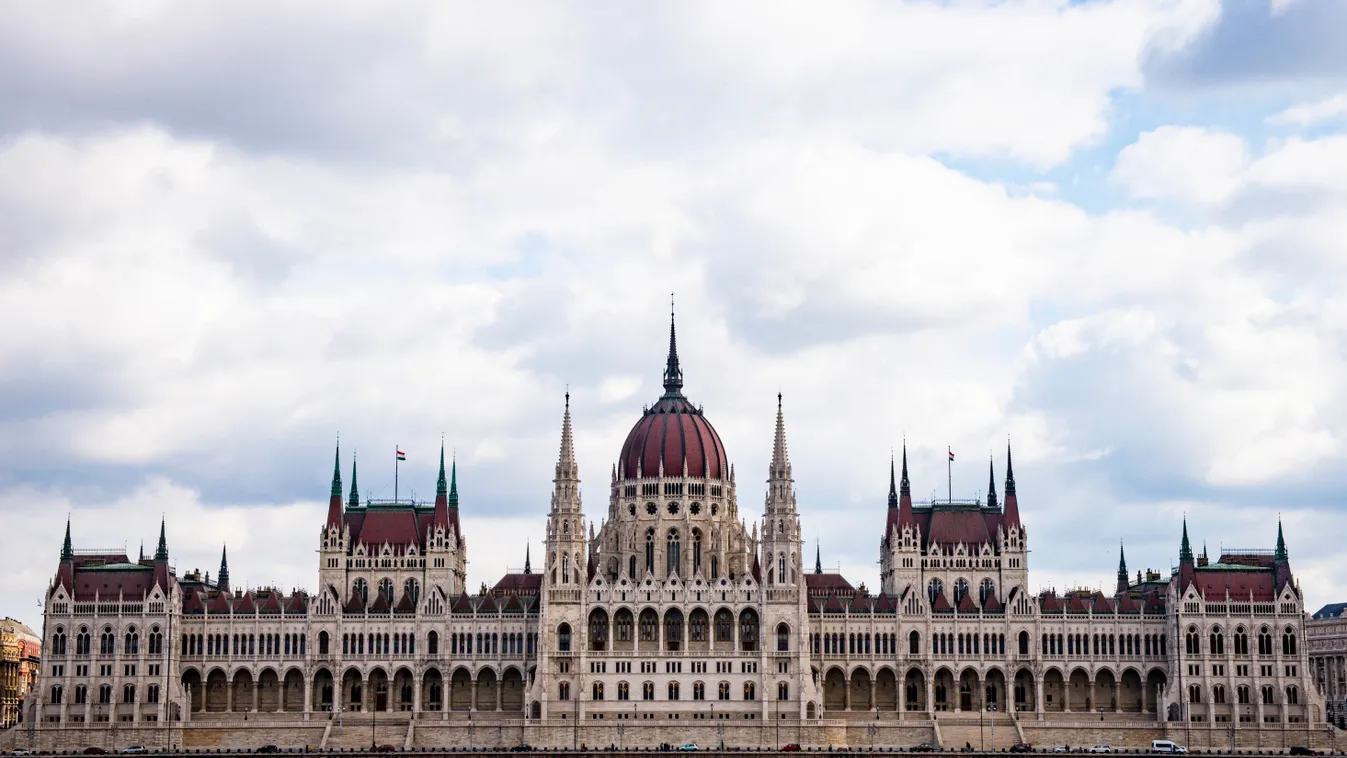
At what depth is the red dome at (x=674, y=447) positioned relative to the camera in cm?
18088

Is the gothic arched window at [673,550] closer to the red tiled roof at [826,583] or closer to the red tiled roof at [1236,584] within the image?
the red tiled roof at [826,583]

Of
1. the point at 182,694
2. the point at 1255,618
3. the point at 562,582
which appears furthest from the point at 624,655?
the point at 1255,618

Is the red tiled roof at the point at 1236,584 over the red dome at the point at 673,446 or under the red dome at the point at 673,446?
under

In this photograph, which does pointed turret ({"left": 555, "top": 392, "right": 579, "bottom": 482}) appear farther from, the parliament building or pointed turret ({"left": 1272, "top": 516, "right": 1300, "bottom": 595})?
pointed turret ({"left": 1272, "top": 516, "right": 1300, "bottom": 595})

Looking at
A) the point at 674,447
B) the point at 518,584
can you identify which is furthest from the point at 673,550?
the point at 518,584

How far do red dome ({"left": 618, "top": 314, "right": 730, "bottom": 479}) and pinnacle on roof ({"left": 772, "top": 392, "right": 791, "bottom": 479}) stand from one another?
6310mm

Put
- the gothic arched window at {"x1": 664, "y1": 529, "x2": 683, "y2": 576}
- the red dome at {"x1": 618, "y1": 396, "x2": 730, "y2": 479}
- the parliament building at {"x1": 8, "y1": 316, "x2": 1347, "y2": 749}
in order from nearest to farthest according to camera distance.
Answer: the parliament building at {"x1": 8, "y1": 316, "x2": 1347, "y2": 749}
the gothic arched window at {"x1": 664, "y1": 529, "x2": 683, "y2": 576}
the red dome at {"x1": 618, "y1": 396, "x2": 730, "y2": 479}

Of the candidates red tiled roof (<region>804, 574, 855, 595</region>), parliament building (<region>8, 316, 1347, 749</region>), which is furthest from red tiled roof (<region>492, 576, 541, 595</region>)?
red tiled roof (<region>804, 574, 855, 595</region>)

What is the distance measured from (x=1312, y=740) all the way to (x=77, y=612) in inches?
4185

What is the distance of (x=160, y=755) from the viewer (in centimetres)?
15238

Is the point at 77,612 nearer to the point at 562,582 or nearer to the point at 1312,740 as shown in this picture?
the point at 562,582

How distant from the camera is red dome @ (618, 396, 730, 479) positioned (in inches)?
7121

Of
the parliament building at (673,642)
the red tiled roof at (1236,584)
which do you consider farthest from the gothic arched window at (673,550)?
the red tiled roof at (1236,584)

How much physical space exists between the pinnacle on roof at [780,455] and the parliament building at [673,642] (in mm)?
319
